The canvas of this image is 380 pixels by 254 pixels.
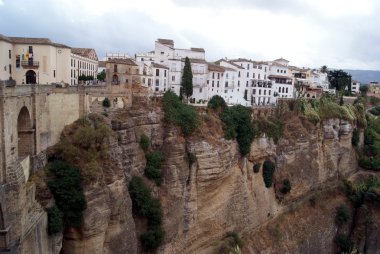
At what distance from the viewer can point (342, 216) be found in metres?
39.6

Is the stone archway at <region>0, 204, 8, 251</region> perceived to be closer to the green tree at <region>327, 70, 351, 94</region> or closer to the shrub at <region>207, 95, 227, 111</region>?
the shrub at <region>207, 95, 227, 111</region>

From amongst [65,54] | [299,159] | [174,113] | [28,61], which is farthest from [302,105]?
[28,61]

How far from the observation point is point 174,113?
2852 centimetres

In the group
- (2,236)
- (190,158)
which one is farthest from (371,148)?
(2,236)

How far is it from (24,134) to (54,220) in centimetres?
428

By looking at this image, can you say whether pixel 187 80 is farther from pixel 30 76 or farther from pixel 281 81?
pixel 281 81

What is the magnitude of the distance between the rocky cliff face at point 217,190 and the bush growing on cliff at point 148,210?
0.54 metres

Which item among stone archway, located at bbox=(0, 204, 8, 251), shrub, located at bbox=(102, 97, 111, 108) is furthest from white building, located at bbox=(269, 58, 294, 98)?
stone archway, located at bbox=(0, 204, 8, 251)

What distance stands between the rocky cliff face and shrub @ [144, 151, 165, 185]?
18.8 inches

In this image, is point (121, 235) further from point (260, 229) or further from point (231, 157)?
point (260, 229)

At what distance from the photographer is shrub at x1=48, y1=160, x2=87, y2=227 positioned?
63.3 ft

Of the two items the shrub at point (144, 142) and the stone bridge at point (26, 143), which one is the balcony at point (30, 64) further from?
the shrub at point (144, 142)

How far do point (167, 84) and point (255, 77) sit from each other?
13.8 meters

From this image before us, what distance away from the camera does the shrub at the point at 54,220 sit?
18.6 meters
